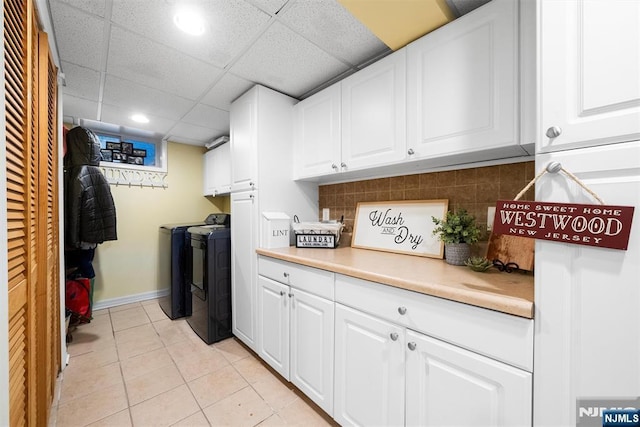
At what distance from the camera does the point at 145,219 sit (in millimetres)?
3363

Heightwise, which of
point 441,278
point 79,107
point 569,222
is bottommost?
point 441,278

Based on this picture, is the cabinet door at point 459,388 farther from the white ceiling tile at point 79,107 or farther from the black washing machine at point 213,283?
the white ceiling tile at point 79,107

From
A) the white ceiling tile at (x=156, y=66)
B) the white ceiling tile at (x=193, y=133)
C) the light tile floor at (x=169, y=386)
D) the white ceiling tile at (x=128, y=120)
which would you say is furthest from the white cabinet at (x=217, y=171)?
the light tile floor at (x=169, y=386)

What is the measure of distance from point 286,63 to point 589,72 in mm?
1538

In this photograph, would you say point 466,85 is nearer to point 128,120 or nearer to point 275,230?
point 275,230

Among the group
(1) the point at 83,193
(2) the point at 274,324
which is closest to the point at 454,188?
(2) the point at 274,324

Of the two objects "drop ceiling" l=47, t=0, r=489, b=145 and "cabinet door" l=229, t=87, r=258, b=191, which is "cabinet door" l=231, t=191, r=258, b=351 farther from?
"drop ceiling" l=47, t=0, r=489, b=145

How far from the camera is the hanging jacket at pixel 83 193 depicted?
2205 millimetres

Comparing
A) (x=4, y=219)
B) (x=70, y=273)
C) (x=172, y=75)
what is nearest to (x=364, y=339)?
(x=4, y=219)

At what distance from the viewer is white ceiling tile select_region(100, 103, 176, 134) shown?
249 cm

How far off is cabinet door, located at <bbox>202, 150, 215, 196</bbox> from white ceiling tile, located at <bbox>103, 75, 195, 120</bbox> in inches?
37.0

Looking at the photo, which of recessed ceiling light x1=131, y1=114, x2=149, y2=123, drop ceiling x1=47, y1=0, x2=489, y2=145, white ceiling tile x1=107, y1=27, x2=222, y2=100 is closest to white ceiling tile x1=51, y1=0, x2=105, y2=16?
drop ceiling x1=47, y1=0, x2=489, y2=145

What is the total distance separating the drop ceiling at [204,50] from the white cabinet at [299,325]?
135 cm

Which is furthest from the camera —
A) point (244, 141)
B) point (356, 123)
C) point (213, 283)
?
point (213, 283)
